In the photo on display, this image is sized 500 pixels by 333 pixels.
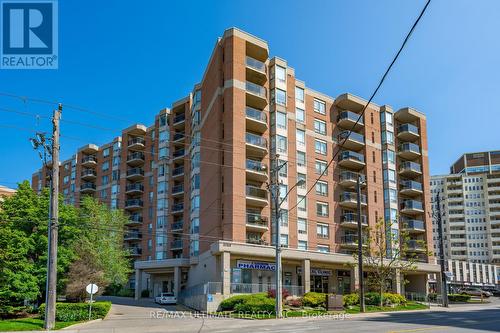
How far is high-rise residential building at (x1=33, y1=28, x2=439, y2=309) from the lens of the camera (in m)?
48.7

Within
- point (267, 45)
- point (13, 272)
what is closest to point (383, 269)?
point (267, 45)

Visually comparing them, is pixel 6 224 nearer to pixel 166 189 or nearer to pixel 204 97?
pixel 204 97

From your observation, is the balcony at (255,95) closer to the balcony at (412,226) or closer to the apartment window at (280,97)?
the apartment window at (280,97)

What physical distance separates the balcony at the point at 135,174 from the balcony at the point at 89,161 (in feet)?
43.4

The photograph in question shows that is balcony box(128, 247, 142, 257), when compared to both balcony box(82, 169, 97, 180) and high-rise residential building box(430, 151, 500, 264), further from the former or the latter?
high-rise residential building box(430, 151, 500, 264)

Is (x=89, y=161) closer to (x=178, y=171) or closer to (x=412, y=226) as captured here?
(x=178, y=171)

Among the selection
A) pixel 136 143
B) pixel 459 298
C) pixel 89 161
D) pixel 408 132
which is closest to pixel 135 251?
pixel 136 143

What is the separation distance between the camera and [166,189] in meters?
76.1

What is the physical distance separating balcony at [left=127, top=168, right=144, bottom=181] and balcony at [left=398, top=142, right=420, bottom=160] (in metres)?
42.9

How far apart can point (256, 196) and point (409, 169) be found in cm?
3056

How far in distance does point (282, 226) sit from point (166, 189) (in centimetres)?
2935

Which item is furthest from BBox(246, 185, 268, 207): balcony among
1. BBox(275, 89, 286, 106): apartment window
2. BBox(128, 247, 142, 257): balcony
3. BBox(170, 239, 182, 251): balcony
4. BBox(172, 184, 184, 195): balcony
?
BBox(128, 247, 142, 257): balcony

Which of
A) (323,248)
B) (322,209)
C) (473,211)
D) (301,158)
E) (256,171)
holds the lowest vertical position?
(323,248)

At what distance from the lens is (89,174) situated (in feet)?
306
